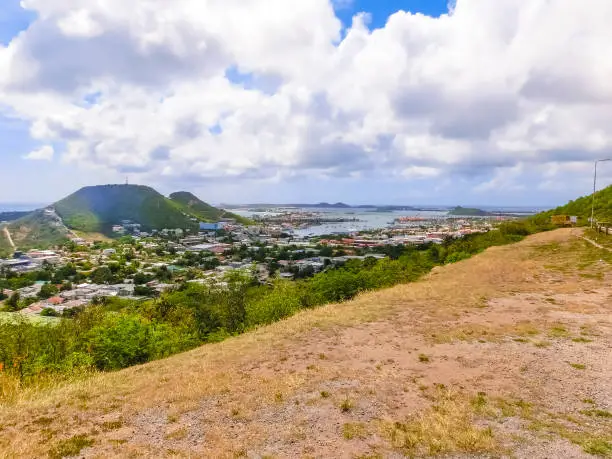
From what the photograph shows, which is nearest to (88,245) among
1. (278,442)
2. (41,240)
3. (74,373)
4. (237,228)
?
(41,240)

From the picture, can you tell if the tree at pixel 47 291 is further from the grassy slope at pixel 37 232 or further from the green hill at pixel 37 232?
the grassy slope at pixel 37 232

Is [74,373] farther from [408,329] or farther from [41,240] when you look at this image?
[41,240]

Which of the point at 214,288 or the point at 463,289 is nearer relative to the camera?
the point at 463,289

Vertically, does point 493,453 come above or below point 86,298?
above

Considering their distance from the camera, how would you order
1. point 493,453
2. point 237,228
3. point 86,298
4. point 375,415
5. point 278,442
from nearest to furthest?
point 493,453
point 278,442
point 375,415
point 86,298
point 237,228

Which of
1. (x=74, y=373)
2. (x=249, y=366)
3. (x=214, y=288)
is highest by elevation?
(x=249, y=366)

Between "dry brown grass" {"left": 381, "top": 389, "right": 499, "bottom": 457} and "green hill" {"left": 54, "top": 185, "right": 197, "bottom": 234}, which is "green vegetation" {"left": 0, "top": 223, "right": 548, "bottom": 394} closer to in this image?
"dry brown grass" {"left": 381, "top": 389, "right": 499, "bottom": 457}
